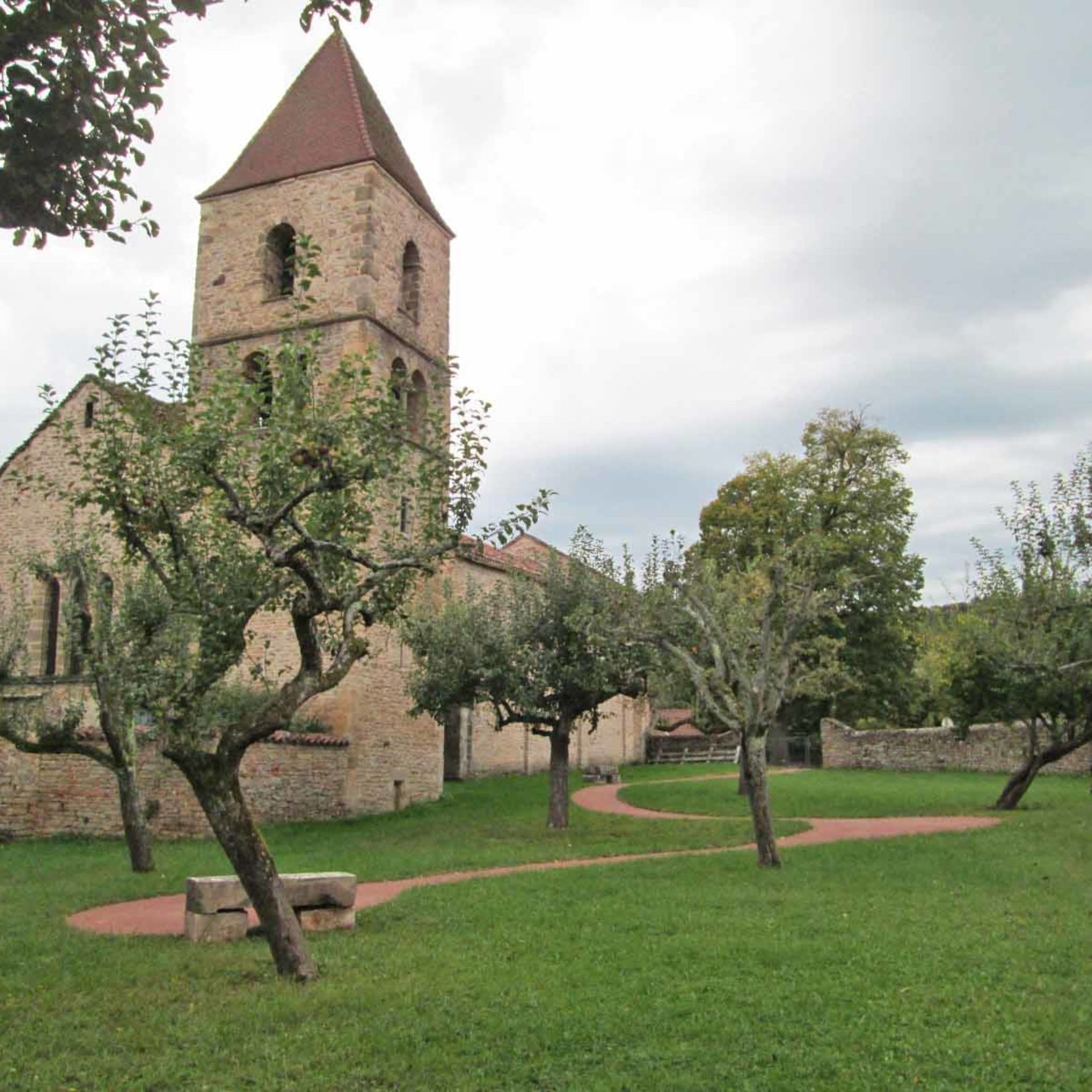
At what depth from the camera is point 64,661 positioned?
1022 inches

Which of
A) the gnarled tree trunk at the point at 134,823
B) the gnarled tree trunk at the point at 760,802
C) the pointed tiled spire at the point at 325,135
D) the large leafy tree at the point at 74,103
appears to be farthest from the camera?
the pointed tiled spire at the point at 325,135

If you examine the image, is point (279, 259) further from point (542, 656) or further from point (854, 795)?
point (854, 795)

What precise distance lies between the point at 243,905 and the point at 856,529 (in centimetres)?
3010

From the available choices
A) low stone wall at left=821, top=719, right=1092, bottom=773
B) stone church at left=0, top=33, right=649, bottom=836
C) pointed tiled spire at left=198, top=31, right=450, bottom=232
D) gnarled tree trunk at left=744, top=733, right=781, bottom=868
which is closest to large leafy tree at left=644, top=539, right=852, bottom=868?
gnarled tree trunk at left=744, top=733, right=781, bottom=868

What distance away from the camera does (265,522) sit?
9250mm

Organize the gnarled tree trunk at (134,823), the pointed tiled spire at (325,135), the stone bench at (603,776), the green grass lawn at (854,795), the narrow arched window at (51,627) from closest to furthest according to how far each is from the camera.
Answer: the gnarled tree trunk at (134,823) → the green grass lawn at (854,795) → the narrow arched window at (51,627) → the pointed tiled spire at (325,135) → the stone bench at (603,776)

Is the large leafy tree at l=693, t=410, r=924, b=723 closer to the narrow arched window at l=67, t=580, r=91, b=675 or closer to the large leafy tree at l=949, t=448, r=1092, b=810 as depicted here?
the large leafy tree at l=949, t=448, r=1092, b=810

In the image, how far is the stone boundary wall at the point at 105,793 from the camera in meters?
20.8

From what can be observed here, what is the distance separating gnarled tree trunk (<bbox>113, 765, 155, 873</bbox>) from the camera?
51.2 ft

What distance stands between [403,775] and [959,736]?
1407 centimetres

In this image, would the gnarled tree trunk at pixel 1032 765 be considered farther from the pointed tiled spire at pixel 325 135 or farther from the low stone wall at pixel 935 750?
the pointed tiled spire at pixel 325 135

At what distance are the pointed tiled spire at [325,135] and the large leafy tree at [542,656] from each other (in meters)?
13.0

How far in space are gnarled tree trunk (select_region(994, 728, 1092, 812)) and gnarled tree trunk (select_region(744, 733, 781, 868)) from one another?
9736 millimetres

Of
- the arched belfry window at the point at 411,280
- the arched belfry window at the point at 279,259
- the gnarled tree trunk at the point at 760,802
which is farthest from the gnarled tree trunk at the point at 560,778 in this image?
the arched belfry window at the point at 279,259
